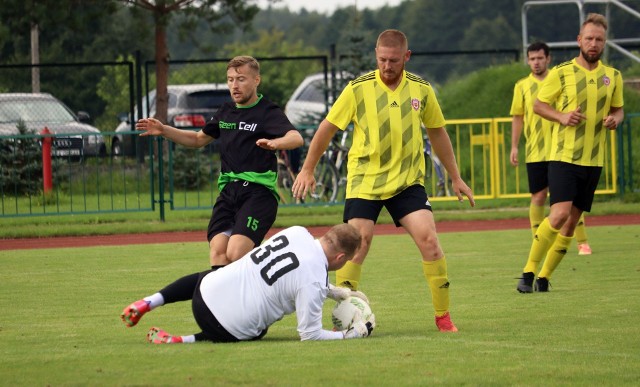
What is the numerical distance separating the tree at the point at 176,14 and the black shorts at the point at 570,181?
17.0 meters

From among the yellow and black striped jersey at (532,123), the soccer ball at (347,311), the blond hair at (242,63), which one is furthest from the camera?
the yellow and black striped jersey at (532,123)

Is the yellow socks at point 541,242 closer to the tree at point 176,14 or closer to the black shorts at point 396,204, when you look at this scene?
the black shorts at point 396,204

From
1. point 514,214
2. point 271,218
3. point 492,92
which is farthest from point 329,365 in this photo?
point 492,92

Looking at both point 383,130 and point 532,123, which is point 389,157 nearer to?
point 383,130

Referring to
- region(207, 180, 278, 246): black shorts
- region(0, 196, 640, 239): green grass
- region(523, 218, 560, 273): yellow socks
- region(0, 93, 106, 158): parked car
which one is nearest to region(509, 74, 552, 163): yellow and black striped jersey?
region(523, 218, 560, 273): yellow socks

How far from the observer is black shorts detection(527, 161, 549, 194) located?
13.5 m

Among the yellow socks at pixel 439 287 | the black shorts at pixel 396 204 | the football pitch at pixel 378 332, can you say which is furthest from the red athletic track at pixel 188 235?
the yellow socks at pixel 439 287

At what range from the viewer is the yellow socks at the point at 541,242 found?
35.1 feet

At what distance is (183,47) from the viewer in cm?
10031

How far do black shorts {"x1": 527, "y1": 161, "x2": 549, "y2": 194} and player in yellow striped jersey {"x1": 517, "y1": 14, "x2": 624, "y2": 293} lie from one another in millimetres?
2537

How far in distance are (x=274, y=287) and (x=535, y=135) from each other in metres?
6.60

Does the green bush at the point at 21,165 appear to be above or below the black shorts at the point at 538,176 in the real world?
above

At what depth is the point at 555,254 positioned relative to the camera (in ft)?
35.6

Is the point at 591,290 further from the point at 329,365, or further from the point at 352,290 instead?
the point at 329,365
